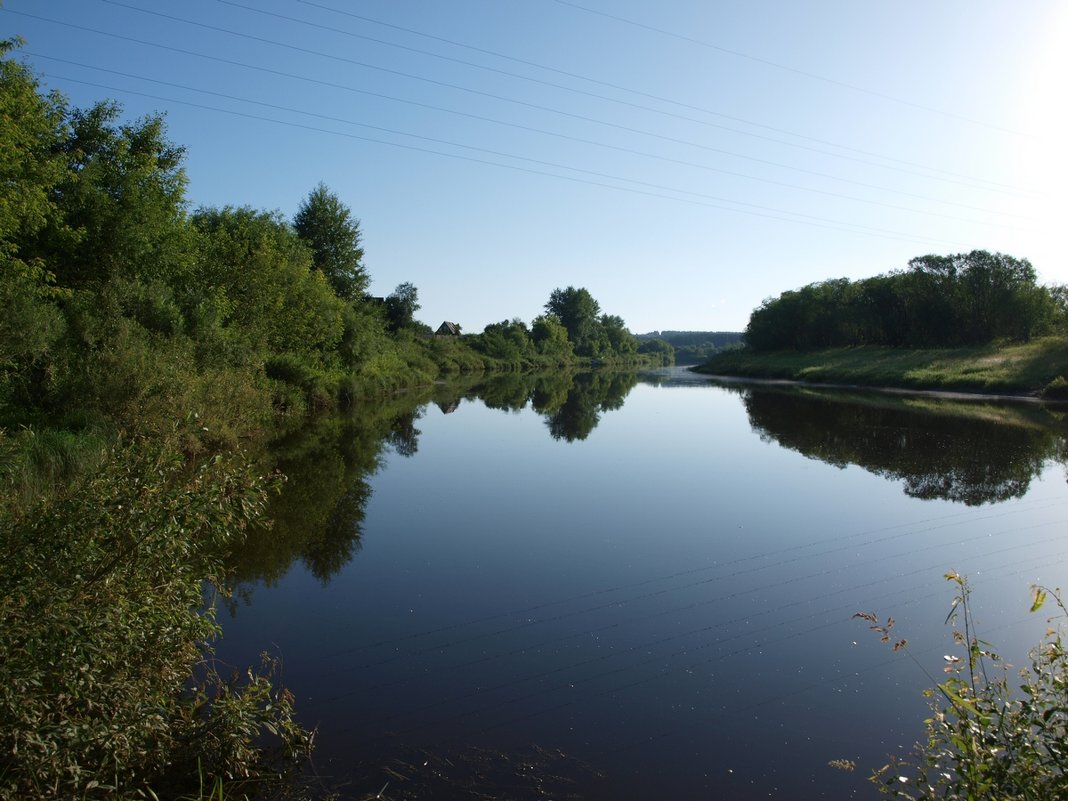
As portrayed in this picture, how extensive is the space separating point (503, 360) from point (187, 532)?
278ft

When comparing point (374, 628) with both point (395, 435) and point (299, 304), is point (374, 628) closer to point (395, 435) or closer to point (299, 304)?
point (395, 435)

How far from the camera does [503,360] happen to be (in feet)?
292

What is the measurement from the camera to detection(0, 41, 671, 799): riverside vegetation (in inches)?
157

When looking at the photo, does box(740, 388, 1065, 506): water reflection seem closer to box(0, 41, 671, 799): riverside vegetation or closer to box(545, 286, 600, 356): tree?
box(0, 41, 671, 799): riverside vegetation

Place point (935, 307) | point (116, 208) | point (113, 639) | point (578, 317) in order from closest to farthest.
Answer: point (113, 639), point (116, 208), point (935, 307), point (578, 317)

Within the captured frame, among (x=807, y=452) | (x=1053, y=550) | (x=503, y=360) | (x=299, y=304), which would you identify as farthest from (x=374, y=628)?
(x=503, y=360)

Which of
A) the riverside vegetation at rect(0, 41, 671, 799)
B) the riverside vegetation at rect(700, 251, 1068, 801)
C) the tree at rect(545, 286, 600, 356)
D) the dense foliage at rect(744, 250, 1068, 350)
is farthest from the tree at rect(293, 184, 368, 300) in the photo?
the tree at rect(545, 286, 600, 356)

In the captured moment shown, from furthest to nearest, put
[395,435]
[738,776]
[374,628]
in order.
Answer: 1. [395,435]
2. [374,628]
3. [738,776]

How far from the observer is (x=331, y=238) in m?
46.1

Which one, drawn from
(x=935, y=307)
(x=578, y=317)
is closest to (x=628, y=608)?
(x=935, y=307)

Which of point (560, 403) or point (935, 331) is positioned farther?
point (935, 331)

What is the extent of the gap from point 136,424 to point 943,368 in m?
48.1

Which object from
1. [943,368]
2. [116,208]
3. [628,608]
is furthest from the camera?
[943,368]

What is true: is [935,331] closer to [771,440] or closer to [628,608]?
[771,440]
